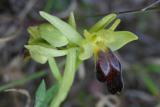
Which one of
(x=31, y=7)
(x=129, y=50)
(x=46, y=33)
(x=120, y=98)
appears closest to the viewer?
(x=46, y=33)

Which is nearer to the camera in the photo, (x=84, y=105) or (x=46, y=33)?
(x=46, y=33)

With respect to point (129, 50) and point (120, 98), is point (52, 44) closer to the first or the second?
point (120, 98)

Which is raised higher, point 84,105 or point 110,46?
point 110,46

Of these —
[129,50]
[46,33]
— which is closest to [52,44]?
[46,33]

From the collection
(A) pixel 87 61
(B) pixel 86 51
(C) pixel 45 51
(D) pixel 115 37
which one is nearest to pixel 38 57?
(C) pixel 45 51

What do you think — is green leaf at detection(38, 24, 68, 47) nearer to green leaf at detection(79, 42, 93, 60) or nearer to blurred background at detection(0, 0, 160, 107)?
green leaf at detection(79, 42, 93, 60)

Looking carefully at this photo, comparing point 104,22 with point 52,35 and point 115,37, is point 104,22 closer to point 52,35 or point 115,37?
point 115,37

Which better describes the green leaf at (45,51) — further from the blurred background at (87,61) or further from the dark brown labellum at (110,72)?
the blurred background at (87,61)
